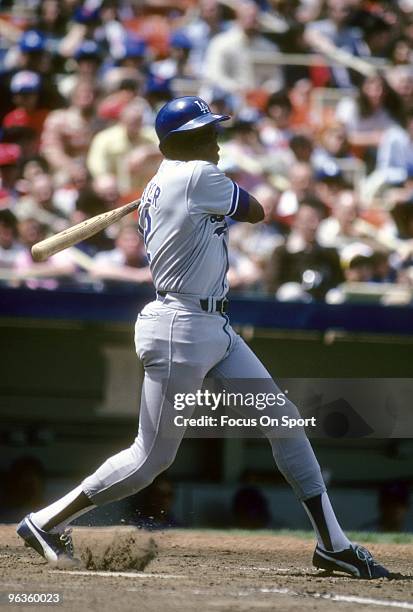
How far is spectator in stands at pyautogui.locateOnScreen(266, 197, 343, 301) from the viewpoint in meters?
7.67

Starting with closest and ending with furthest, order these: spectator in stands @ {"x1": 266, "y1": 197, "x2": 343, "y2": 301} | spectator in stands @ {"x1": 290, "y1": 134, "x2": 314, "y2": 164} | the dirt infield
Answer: the dirt infield < spectator in stands @ {"x1": 266, "y1": 197, "x2": 343, "y2": 301} < spectator in stands @ {"x1": 290, "y1": 134, "x2": 314, "y2": 164}

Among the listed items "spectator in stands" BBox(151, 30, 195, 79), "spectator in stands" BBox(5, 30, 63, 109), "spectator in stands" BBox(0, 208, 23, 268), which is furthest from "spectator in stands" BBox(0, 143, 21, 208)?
"spectator in stands" BBox(151, 30, 195, 79)

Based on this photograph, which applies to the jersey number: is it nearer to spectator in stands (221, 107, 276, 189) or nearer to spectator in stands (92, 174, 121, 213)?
spectator in stands (92, 174, 121, 213)

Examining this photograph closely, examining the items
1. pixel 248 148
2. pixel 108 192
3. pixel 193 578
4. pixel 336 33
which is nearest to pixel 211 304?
pixel 193 578

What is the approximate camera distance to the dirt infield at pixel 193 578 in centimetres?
397

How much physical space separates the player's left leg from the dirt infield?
0.11m

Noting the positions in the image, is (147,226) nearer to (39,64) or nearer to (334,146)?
(334,146)

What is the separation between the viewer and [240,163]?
31.5 feet

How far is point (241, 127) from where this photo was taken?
9812 millimetres

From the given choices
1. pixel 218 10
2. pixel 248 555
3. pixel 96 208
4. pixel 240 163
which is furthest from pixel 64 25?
pixel 248 555

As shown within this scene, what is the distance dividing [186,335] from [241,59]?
22.8 feet

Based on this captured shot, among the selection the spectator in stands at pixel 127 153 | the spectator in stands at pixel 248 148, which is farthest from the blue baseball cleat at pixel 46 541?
the spectator in stands at pixel 248 148

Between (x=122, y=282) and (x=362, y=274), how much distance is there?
1.79 m

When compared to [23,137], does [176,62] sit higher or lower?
higher
